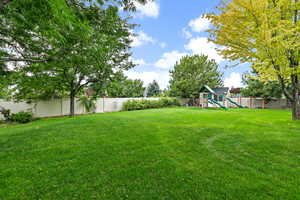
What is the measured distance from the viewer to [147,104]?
15977 millimetres

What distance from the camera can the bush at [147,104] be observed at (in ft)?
47.9

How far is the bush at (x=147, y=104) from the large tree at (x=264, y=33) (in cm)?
992

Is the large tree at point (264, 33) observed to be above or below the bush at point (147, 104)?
above

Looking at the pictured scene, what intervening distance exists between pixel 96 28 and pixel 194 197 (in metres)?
4.36

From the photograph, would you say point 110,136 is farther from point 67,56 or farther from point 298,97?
point 298,97

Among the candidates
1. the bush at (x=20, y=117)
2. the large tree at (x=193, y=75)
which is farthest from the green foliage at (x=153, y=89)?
the bush at (x=20, y=117)

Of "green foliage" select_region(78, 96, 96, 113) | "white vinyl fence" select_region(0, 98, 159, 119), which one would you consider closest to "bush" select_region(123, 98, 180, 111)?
"white vinyl fence" select_region(0, 98, 159, 119)

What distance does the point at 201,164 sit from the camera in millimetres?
2506

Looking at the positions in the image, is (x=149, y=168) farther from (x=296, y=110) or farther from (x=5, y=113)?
(x=5, y=113)

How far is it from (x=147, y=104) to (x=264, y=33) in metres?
12.0

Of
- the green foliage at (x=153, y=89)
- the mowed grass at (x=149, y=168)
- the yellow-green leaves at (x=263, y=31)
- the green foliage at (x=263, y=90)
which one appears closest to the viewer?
the mowed grass at (x=149, y=168)

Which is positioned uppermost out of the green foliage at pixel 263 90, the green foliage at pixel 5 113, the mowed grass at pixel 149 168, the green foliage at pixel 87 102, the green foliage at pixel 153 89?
the green foliage at pixel 153 89

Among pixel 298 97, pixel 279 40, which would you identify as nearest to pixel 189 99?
pixel 298 97

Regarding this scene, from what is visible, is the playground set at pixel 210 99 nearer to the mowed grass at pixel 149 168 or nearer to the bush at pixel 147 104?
the bush at pixel 147 104
